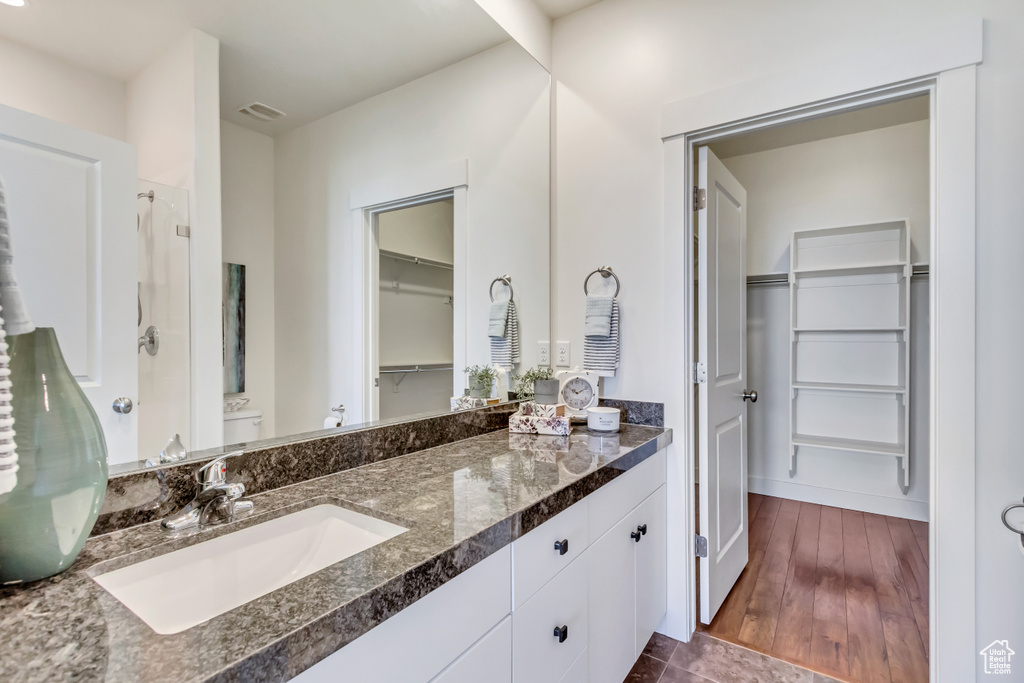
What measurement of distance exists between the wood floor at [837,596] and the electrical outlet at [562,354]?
1.22 metres

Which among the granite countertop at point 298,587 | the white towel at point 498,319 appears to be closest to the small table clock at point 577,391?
the white towel at point 498,319

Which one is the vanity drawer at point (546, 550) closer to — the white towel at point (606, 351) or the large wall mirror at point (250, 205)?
the large wall mirror at point (250, 205)

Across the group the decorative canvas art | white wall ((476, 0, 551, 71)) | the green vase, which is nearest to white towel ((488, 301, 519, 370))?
the decorative canvas art

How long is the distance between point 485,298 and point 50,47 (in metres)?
1.28

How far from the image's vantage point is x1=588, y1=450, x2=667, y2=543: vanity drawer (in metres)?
1.33

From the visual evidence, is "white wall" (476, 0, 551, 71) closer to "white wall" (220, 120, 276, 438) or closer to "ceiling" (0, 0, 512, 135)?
"ceiling" (0, 0, 512, 135)

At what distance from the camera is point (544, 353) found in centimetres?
212

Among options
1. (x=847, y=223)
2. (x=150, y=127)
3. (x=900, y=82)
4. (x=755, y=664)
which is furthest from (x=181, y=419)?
(x=847, y=223)

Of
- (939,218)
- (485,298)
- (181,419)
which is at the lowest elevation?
(181,419)

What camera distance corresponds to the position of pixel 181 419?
97cm

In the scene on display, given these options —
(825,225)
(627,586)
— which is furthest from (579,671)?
(825,225)

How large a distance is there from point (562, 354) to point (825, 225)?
95.3 inches

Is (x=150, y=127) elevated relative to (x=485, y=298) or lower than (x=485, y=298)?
elevated

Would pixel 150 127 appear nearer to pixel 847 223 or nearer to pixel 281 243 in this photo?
pixel 281 243
